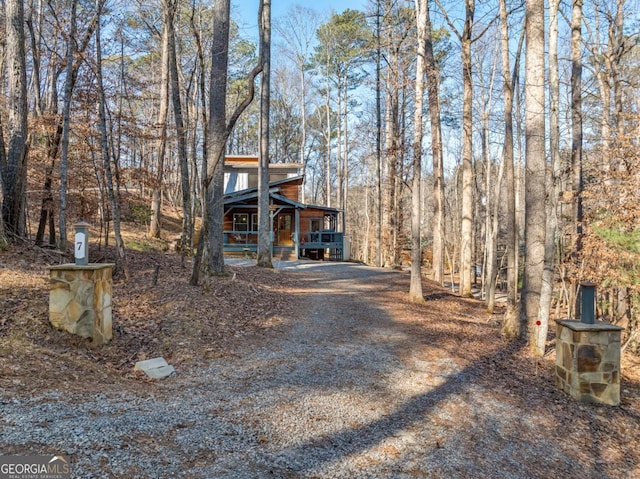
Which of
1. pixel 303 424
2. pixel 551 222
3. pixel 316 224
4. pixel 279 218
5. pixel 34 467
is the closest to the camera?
pixel 34 467

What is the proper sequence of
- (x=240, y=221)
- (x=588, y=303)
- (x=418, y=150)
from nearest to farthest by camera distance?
1. (x=588, y=303)
2. (x=418, y=150)
3. (x=240, y=221)

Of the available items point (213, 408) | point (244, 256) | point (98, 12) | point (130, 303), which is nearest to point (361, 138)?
point (244, 256)

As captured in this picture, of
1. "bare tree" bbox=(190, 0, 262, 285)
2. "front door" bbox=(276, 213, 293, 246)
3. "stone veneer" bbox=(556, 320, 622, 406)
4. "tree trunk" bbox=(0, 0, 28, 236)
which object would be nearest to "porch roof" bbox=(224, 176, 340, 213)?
"front door" bbox=(276, 213, 293, 246)

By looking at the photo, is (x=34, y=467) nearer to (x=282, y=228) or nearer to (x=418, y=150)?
(x=418, y=150)

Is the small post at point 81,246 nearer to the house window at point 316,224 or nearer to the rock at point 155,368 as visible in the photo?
the rock at point 155,368

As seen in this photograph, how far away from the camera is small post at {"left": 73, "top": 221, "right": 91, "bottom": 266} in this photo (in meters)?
4.72

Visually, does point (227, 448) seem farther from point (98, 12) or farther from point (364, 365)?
point (98, 12)

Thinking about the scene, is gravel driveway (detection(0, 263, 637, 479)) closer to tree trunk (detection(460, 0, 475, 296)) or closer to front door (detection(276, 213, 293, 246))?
tree trunk (detection(460, 0, 475, 296))

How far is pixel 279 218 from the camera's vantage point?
22016 mm

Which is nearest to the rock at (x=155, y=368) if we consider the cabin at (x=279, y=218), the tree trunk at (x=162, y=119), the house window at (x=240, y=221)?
the tree trunk at (x=162, y=119)

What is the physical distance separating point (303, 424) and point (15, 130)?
25.6 ft

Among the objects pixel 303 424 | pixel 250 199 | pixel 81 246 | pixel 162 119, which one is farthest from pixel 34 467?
Result: pixel 250 199

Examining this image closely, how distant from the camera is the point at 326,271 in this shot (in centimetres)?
1459

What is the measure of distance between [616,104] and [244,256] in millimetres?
15881
